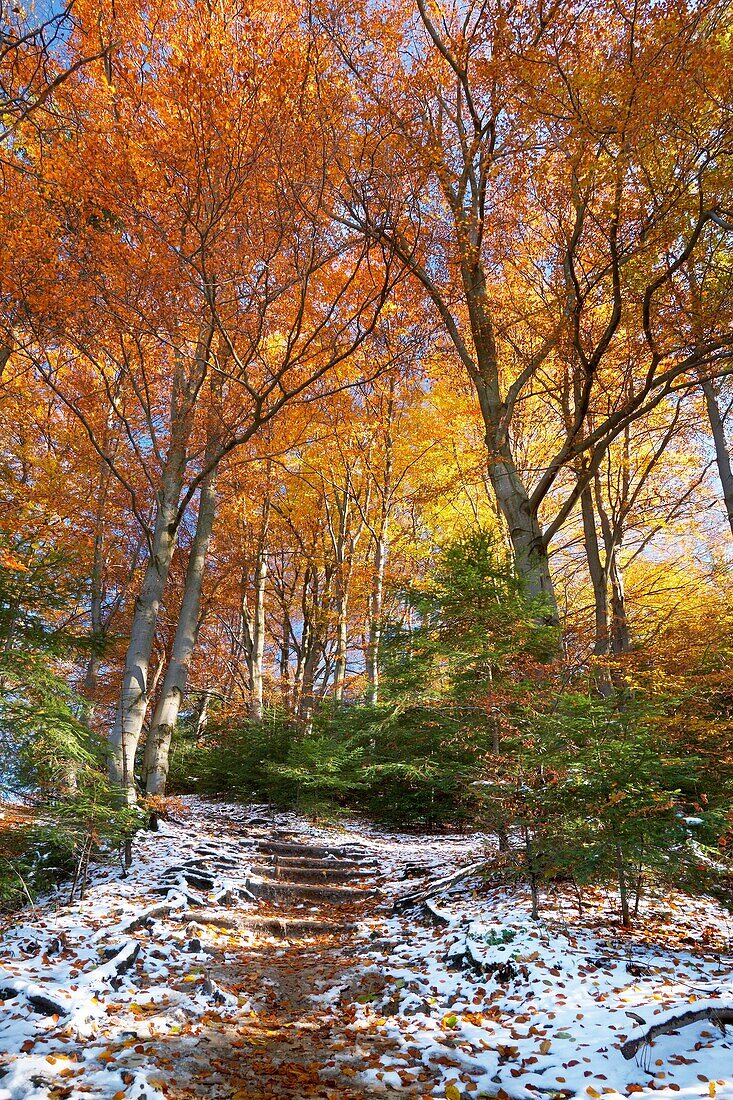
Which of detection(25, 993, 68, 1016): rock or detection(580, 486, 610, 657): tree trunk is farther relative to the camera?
detection(580, 486, 610, 657): tree trunk

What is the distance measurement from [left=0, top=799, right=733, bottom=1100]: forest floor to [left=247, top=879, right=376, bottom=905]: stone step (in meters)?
0.43

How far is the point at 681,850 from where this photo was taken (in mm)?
4199

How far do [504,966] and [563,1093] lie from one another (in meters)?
1.38

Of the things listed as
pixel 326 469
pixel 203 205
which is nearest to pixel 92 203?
pixel 203 205

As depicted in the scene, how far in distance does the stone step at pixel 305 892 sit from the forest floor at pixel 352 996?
0.43 meters

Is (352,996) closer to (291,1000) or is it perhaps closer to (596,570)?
(291,1000)

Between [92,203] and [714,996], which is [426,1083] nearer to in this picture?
[714,996]

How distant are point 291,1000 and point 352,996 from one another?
445 mm

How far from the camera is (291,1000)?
4.36 meters

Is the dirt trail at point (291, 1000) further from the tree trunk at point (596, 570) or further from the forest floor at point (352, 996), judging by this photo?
the tree trunk at point (596, 570)

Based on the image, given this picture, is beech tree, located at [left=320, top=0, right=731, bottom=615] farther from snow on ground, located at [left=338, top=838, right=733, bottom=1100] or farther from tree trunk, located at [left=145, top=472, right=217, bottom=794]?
tree trunk, located at [left=145, top=472, right=217, bottom=794]

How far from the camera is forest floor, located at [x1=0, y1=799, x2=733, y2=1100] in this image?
3.04 meters

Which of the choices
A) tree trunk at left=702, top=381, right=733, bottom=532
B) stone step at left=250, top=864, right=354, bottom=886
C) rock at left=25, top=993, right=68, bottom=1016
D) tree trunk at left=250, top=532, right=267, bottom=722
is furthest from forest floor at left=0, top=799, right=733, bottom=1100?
tree trunk at left=250, top=532, right=267, bottom=722

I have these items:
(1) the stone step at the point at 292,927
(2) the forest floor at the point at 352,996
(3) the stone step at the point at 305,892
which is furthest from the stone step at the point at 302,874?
(1) the stone step at the point at 292,927
